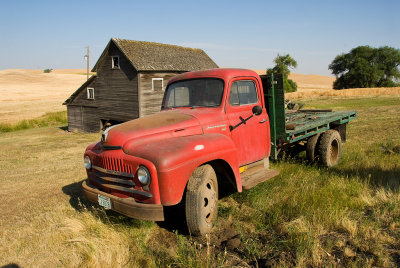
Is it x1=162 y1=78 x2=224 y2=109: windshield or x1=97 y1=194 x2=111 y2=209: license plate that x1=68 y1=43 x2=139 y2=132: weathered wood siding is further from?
x1=97 y1=194 x2=111 y2=209: license plate

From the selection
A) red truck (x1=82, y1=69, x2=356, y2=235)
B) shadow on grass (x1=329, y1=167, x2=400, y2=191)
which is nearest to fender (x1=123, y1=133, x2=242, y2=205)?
red truck (x1=82, y1=69, x2=356, y2=235)

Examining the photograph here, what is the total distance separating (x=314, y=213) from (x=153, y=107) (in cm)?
1754

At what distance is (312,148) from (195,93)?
3.38 meters

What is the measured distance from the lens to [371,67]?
55969mm

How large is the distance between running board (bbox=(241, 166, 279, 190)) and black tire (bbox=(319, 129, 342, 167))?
217 cm

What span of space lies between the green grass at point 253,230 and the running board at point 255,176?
1.15 feet

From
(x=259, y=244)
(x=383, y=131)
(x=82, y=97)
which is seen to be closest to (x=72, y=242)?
(x=259, y=244)

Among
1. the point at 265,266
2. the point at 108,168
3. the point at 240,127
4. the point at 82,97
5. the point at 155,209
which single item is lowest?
the point at 265,266

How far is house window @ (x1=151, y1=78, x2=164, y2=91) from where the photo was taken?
816 inches

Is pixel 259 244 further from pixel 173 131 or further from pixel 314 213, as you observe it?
pixel 173 131

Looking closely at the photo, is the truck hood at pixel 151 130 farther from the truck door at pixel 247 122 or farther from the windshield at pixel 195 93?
the truck door at pixel 247 122

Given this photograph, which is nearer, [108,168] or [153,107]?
[108,168]

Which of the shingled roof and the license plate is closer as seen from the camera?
the license plate

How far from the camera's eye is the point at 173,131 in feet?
13.9
